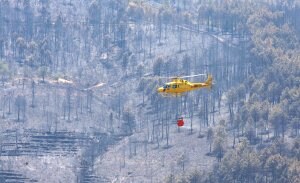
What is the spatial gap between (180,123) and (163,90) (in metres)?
5.84

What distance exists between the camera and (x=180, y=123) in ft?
634

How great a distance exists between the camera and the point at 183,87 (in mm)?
197750

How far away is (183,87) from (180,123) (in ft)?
22.6

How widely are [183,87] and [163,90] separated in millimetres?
3795

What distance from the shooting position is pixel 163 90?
196 meters
